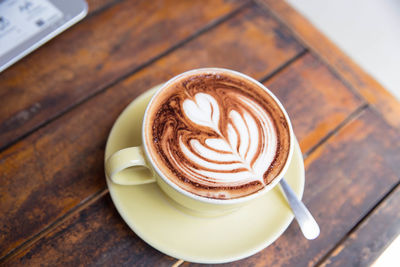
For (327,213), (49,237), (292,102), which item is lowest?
(49,237)

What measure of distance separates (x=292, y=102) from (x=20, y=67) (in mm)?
637

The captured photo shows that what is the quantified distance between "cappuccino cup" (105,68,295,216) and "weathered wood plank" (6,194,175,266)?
0.10 metres

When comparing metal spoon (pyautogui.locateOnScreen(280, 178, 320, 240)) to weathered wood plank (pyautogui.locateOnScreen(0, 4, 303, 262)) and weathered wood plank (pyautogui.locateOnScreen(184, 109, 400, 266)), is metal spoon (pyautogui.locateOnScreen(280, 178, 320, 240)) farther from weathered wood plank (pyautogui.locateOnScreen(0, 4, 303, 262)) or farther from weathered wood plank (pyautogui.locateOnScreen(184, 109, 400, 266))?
weathered wood plank (pyautogui.locateOnScreen(0, 4, 303, 262))

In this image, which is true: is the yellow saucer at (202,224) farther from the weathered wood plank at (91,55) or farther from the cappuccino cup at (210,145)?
the weathered wood plank at (91,55)

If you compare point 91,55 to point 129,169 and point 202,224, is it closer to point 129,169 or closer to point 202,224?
point 129,169

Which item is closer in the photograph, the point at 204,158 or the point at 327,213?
the point at 204,158

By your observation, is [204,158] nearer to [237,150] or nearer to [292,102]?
[237,150]

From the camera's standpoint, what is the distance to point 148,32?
0.89 metres

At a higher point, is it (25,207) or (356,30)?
(356,30)

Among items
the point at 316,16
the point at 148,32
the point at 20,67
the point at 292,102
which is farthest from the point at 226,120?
the point at 316,16

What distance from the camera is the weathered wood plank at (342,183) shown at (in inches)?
27.1

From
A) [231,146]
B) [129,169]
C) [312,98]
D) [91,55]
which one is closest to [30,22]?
[91,55]

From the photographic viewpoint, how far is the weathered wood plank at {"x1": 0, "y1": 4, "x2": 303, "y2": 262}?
68cm

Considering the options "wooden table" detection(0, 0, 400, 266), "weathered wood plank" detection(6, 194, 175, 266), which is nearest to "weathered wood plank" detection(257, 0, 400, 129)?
"wooden table" detection(0, 0, 400, 266)
